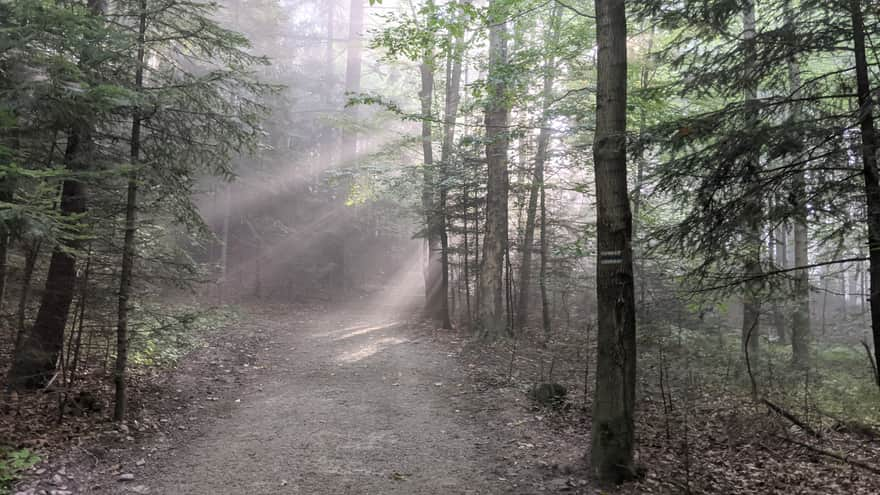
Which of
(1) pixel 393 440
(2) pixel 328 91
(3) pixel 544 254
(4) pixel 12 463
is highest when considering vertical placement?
(2) pixel 328 91

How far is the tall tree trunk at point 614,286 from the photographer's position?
5.51 m

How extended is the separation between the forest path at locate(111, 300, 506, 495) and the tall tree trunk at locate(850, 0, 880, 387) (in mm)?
4482

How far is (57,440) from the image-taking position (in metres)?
6.31

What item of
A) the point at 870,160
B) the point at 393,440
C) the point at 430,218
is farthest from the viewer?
the point at 430,218

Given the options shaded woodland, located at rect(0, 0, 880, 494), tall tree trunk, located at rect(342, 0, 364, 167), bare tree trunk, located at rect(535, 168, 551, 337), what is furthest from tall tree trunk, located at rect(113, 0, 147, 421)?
tall tree trunk, located at rect(342, 0, 364, 167)

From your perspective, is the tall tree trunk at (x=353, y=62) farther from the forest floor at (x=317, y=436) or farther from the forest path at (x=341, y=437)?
the forest floor at (x=317, y=436)

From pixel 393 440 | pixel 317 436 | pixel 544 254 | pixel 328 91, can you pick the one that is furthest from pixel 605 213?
pixel 328 91

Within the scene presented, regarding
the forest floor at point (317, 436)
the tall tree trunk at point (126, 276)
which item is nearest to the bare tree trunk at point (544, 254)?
the forest floor at point (317, 436)

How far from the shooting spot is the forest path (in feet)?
18.9

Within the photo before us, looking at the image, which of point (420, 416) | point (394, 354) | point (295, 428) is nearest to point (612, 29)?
point (420, 416)

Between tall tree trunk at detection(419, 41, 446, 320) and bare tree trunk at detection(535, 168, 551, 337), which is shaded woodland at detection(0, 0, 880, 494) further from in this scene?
tall tree trunk at detection(419, 41, 446, 320)

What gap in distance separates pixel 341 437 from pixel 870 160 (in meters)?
7.08

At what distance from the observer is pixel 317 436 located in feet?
23.7

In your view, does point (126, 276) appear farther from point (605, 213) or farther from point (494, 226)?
point (494, 226)
